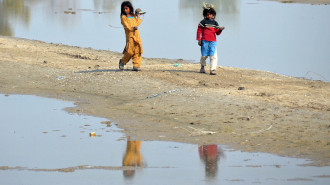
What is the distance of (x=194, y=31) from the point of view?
24.8 meters

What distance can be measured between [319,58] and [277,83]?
7.02 metres

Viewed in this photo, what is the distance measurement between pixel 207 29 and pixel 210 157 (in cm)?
472

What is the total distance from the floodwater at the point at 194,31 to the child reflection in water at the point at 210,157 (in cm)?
771

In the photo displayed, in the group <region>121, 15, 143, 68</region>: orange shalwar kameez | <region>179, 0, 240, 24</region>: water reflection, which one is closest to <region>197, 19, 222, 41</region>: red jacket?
<region>121, 15, 143, 68</region>: orange shalwar kameez

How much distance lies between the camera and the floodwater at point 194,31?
18.5 metres

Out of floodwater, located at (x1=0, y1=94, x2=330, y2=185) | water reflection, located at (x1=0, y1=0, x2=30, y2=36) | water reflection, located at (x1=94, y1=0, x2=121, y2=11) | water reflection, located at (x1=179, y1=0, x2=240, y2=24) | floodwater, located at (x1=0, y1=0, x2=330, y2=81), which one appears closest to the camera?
floodwater, located at (x1=0, y1=94, x2=330, y2=185)

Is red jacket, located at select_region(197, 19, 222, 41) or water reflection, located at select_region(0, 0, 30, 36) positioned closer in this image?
red jacket, located at select_region(197, 19, 222, 41)

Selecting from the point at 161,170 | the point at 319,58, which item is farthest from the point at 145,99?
the point at 319,58

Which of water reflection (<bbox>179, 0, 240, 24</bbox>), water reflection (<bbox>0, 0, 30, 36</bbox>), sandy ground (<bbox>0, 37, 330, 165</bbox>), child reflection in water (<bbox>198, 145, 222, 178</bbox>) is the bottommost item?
water reflection (<bbox>179, 0, 240, 24</bbox>)

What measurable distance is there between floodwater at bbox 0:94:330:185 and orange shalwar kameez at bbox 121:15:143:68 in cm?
299

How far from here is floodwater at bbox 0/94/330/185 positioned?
22.4 ft

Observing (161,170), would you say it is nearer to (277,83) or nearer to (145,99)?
(145,99)

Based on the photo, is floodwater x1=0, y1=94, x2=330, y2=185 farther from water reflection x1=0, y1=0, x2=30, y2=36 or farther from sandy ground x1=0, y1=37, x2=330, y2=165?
water reflection x1=0, y1=0, x2=30, y2=36

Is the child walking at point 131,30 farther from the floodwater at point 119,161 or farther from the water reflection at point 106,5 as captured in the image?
the water reflection at point 106,5
